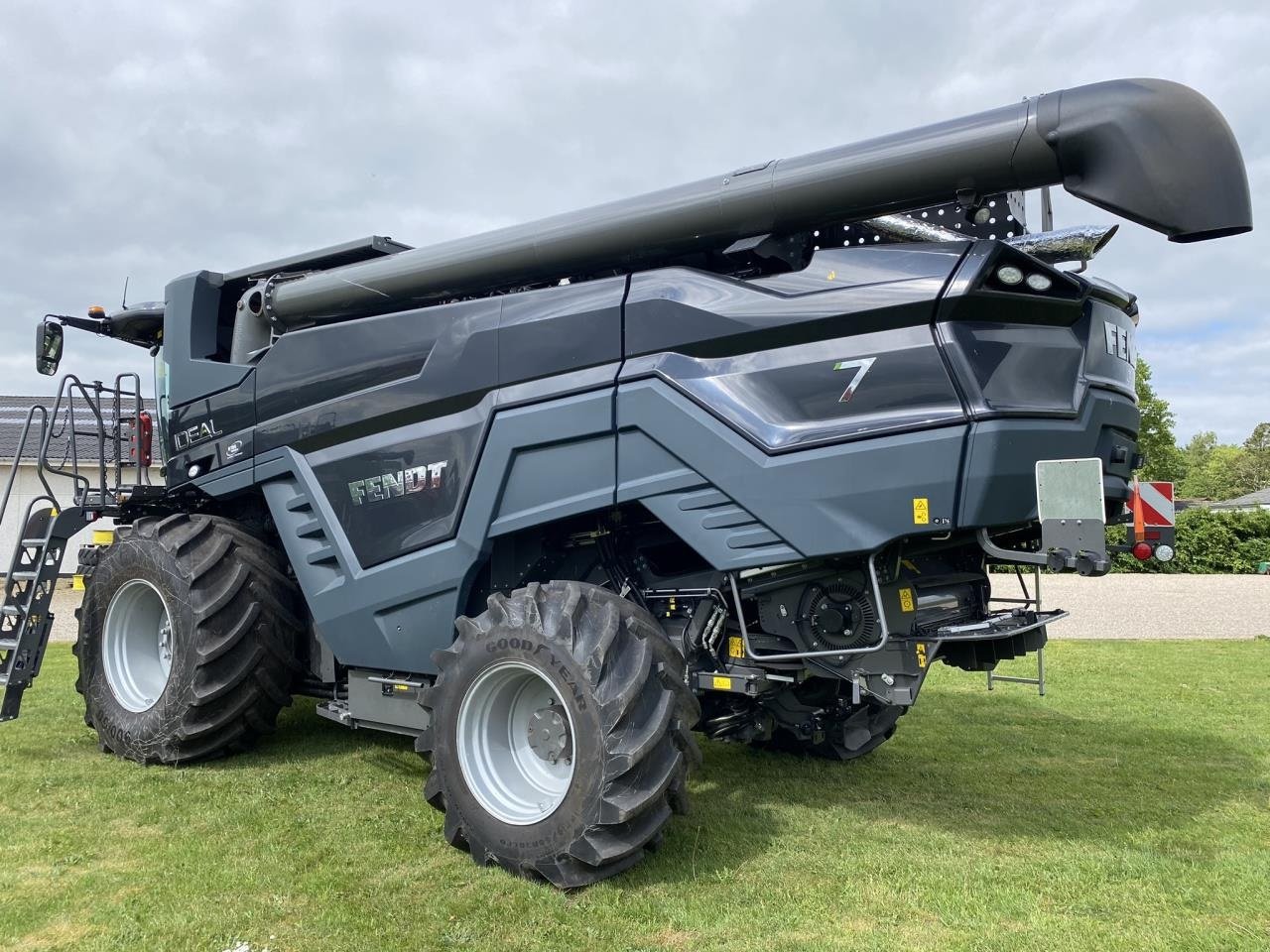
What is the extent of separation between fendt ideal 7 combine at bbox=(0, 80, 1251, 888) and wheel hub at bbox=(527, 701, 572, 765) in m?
0.02

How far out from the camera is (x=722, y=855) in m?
4.25

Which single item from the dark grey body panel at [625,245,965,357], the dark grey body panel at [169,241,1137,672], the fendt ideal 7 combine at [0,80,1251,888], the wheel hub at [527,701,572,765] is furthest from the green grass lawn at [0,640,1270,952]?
the dark grey body panel at [625,245,965,357]

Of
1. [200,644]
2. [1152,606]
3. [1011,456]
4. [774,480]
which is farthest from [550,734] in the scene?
[1152,606]

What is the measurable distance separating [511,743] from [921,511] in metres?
2.14

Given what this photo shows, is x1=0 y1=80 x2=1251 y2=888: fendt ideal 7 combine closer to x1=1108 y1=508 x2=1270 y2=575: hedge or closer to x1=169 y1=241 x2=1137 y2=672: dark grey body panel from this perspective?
x1=169 y1=241 x2=1137 y2=672: dark grey body panel

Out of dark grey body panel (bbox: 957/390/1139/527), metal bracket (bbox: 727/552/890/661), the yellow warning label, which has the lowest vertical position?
metal bracket (bbox: 727/552/890/661)

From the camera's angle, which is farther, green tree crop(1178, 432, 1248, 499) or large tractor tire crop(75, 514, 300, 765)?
green tree crop(1178, 432, 1248, 499)

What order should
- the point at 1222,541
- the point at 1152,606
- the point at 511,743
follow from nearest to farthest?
the point at 511,743 → the point at 1152,606 → the point at 1222,541

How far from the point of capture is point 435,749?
4355 mm

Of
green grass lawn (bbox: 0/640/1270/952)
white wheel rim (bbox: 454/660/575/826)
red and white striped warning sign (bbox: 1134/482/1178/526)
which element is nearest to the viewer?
green grass lawn (bbox: 0/640/1270/952)

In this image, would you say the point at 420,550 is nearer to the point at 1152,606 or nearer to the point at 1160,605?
the point at 1152,606

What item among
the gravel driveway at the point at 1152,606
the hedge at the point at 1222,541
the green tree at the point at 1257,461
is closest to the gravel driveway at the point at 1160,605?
the gravel driveway at the point at 1152,606

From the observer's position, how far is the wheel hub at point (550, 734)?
4.24 m

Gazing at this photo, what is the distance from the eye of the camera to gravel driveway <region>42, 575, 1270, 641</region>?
45.1 ft
